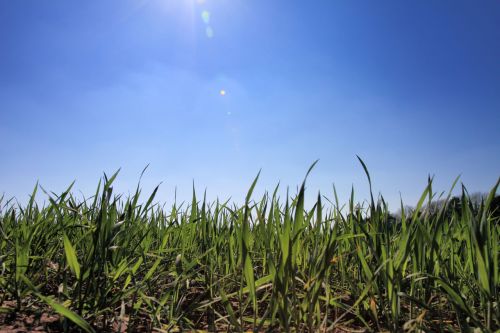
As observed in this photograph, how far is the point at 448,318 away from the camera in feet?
4.07

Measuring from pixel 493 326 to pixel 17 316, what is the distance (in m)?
1.56

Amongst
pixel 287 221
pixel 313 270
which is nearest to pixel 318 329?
pixel 313 270

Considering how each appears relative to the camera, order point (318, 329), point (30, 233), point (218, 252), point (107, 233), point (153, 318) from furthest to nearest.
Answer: point (218, 252) → point (30, 233) → point (107, 233) → point (153, 318) → point (318, 329)

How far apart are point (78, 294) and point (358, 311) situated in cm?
97

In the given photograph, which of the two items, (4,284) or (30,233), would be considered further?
(30,233)

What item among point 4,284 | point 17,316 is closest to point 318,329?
point 17,316

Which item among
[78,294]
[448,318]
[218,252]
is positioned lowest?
[448,318]

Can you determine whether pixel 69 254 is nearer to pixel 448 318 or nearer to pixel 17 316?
pixel 17 316

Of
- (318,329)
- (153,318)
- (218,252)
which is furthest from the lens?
(218,252)

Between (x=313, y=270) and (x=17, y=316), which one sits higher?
(x=313, y=270)

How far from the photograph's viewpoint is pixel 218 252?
1603 mm

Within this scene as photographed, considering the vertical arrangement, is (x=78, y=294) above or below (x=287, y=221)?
below

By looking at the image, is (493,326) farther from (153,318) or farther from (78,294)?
(78,294)

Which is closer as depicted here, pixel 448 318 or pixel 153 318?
pixel 153 318
